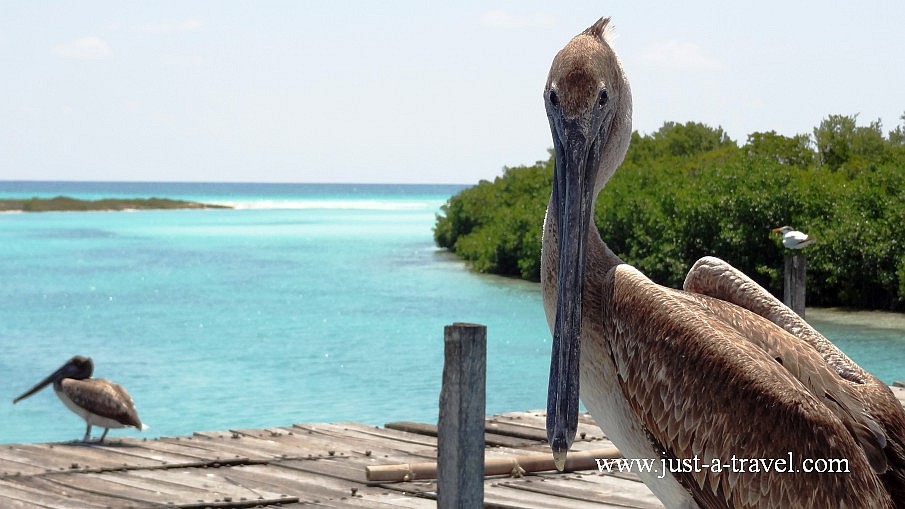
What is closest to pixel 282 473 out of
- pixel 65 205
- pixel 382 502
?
pixel 382 502

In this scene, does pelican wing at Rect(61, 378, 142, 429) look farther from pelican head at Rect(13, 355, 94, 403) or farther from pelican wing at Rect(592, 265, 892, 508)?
pelican wing at Rect(592, 265, 892, 508)

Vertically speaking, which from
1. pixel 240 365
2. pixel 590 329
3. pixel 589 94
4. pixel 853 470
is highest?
pixel 589 94

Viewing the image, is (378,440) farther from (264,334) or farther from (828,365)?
(264,334)

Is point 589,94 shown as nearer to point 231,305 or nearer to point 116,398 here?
point 116,398

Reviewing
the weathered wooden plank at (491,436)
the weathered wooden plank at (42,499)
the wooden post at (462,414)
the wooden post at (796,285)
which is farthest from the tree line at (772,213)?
the wooden post at (462,414)

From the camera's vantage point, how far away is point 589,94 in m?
2.85

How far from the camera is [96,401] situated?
24.2 ft

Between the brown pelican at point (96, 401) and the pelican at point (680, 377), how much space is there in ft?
16.1

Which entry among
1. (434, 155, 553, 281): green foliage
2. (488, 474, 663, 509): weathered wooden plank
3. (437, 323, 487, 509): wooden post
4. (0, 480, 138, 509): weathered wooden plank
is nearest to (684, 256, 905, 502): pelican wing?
(437, 323, 487, 509): wooden post

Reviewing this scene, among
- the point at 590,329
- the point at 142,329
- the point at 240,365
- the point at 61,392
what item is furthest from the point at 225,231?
the point at 590,329

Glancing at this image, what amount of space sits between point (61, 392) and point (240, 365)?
7.96m

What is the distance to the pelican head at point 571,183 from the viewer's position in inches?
108

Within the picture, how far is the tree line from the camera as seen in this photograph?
59.0 ft

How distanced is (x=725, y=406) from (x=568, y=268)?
500mm
